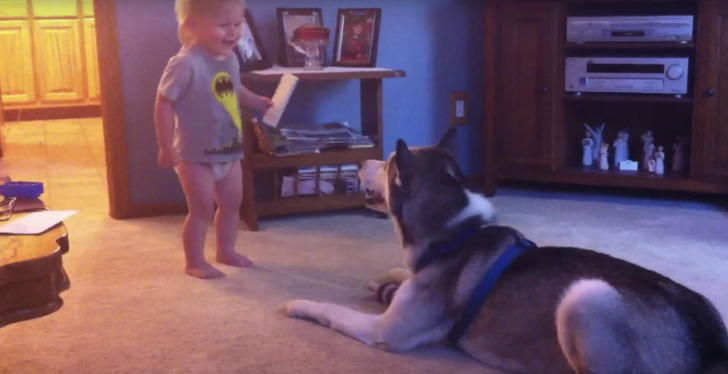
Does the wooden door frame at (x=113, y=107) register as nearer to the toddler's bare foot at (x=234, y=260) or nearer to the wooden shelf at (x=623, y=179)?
the toddler's bare foot at (x=234, y=260)

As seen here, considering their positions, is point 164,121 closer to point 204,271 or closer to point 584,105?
point 204,271

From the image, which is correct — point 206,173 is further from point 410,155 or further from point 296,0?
point 296,0

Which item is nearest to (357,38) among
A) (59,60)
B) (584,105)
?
(584,105)

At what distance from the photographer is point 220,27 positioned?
2.37 metres

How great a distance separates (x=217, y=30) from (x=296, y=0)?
3.46ft

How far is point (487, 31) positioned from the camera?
345cm

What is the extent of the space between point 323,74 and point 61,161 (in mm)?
2220

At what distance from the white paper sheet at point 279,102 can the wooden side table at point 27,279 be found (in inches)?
61.0

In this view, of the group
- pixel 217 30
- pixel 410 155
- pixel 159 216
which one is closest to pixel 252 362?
pixel 410 155

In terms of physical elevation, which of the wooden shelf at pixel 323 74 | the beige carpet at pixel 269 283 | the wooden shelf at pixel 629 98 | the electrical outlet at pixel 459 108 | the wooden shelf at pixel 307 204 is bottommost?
the beige carpet at pixel 269 283

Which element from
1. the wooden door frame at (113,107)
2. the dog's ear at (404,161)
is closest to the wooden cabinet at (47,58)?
the wooden door frame at (113,107)

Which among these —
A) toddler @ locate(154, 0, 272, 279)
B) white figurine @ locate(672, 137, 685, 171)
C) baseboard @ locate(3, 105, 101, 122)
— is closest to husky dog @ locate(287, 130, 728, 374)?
toddler @ locate(154, 0, 272, 279)

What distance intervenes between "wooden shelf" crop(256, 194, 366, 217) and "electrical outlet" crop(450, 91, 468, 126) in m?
0.79

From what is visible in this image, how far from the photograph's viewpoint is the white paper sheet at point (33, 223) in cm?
111
